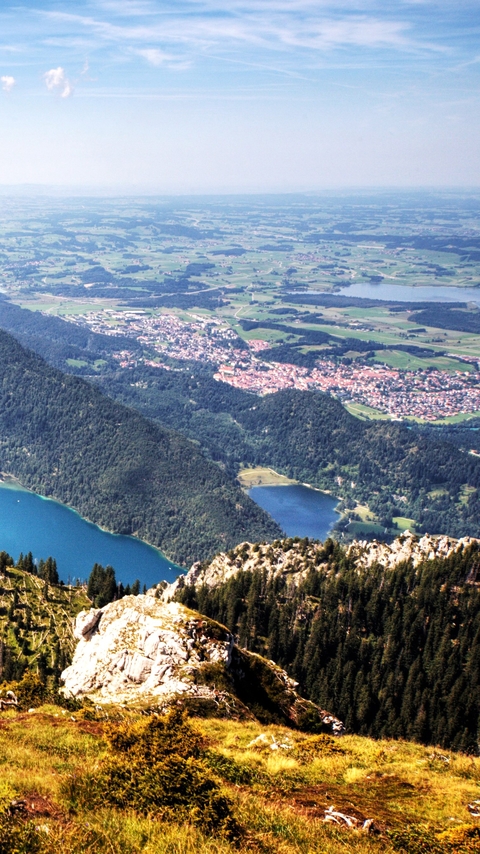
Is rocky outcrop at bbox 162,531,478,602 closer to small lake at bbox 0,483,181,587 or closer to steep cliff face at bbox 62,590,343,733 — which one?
Answer: small lake at bbox 0,483,181,587

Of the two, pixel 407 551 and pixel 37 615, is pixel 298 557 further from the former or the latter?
pixel 37 615

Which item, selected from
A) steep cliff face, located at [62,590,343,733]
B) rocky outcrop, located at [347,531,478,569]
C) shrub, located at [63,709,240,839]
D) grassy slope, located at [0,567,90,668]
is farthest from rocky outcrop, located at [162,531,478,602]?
shrub, located at [63,709,240,839]

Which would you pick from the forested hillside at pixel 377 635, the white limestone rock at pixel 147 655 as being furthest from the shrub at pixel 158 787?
the forested hillside at pixel 377 635

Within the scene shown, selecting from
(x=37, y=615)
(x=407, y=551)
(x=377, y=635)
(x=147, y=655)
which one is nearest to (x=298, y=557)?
(x=407, y=551)

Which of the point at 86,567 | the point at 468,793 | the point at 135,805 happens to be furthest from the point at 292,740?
the point at 86,567

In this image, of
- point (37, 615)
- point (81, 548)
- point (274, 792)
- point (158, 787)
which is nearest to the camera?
point (158, 787)

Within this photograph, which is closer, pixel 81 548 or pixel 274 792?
pixel 274 792

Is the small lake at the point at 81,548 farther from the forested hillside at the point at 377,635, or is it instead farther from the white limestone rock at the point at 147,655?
the white limestone rock at the point at 147,655

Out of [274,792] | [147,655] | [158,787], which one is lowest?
[147,655]
